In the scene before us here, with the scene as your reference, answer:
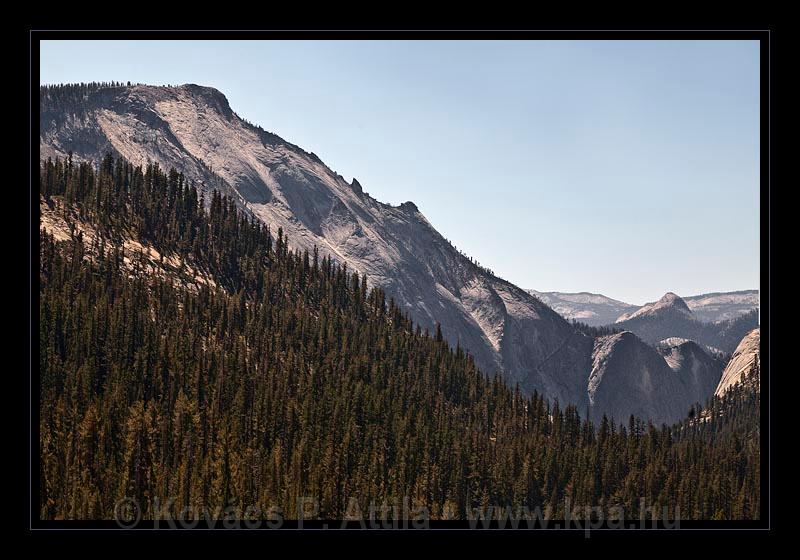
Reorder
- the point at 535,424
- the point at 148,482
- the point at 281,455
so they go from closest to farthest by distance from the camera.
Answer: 1. the point at 148,482
2. the point at 281,455
3. the point at 535,424

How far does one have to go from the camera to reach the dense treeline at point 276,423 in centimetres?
12375

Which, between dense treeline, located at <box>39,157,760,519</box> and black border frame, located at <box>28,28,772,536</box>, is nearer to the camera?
black border frame, located at <box>28,28,772,536</box>

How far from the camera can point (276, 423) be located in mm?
142250


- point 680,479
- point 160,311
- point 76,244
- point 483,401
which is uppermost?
point 76,244

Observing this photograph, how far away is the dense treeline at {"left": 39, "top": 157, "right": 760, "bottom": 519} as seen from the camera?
406ft

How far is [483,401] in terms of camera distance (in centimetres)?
19175
